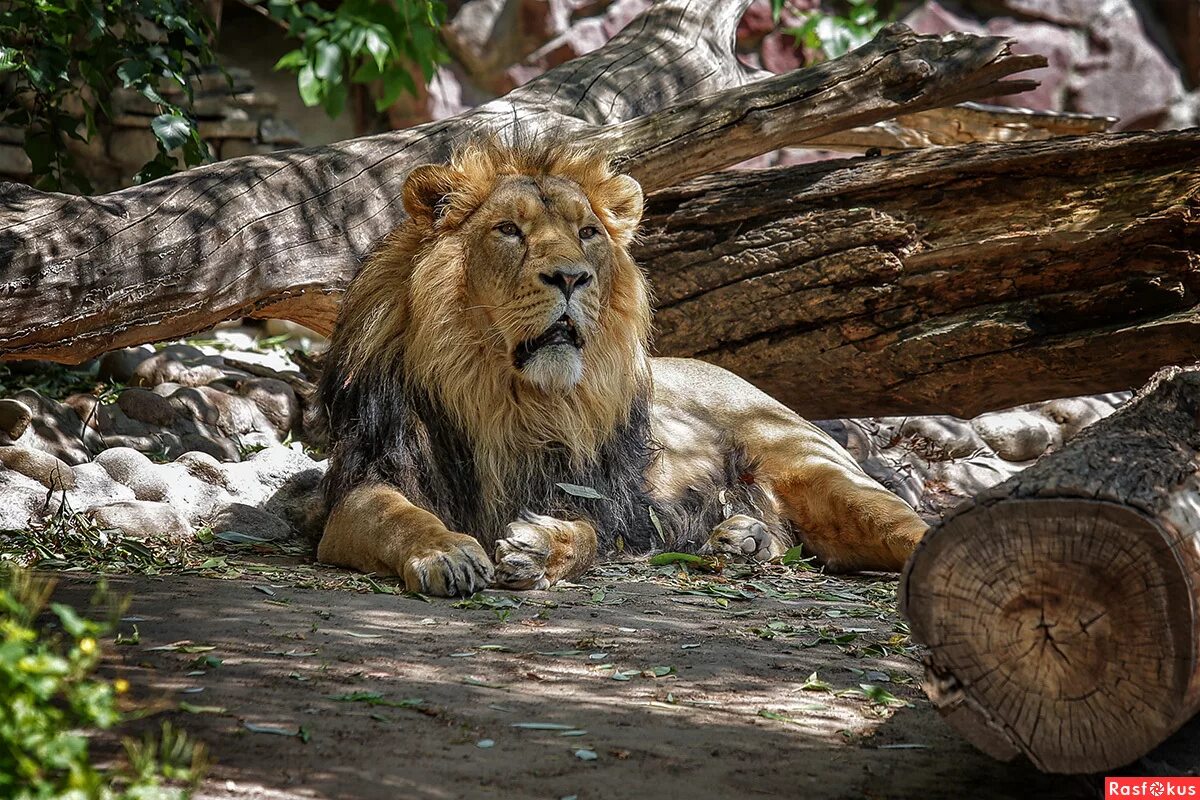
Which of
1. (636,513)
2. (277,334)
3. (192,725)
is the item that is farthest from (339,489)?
(277,334)

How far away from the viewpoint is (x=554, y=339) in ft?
13.9

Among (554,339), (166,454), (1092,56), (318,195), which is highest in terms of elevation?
(1092,56)

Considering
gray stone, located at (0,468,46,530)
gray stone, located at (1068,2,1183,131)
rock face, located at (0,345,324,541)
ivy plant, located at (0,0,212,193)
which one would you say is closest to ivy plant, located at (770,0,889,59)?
gray stone, located at (1068,2,1183,131)

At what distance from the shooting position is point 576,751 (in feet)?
8.37

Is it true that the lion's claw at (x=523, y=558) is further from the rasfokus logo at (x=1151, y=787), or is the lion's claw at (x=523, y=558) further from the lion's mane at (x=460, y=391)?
the rasfokus logo at (x=1151, y=787)

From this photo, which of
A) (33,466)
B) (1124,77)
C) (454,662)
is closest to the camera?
(454,662)

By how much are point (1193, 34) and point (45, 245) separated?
9.95 metres

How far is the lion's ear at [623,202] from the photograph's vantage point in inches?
183

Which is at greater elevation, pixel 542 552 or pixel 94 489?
pixel 94 489

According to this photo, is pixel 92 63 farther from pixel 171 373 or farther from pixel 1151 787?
pixel 1151 787

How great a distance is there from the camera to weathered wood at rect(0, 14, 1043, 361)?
4.50 metres

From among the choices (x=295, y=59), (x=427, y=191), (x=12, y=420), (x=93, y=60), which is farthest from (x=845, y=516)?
(x=295, y=59)

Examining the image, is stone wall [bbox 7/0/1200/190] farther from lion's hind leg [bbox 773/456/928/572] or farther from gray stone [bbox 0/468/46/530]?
lion's hind leg [bbox 773/456/928/572]

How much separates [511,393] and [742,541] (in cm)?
106
